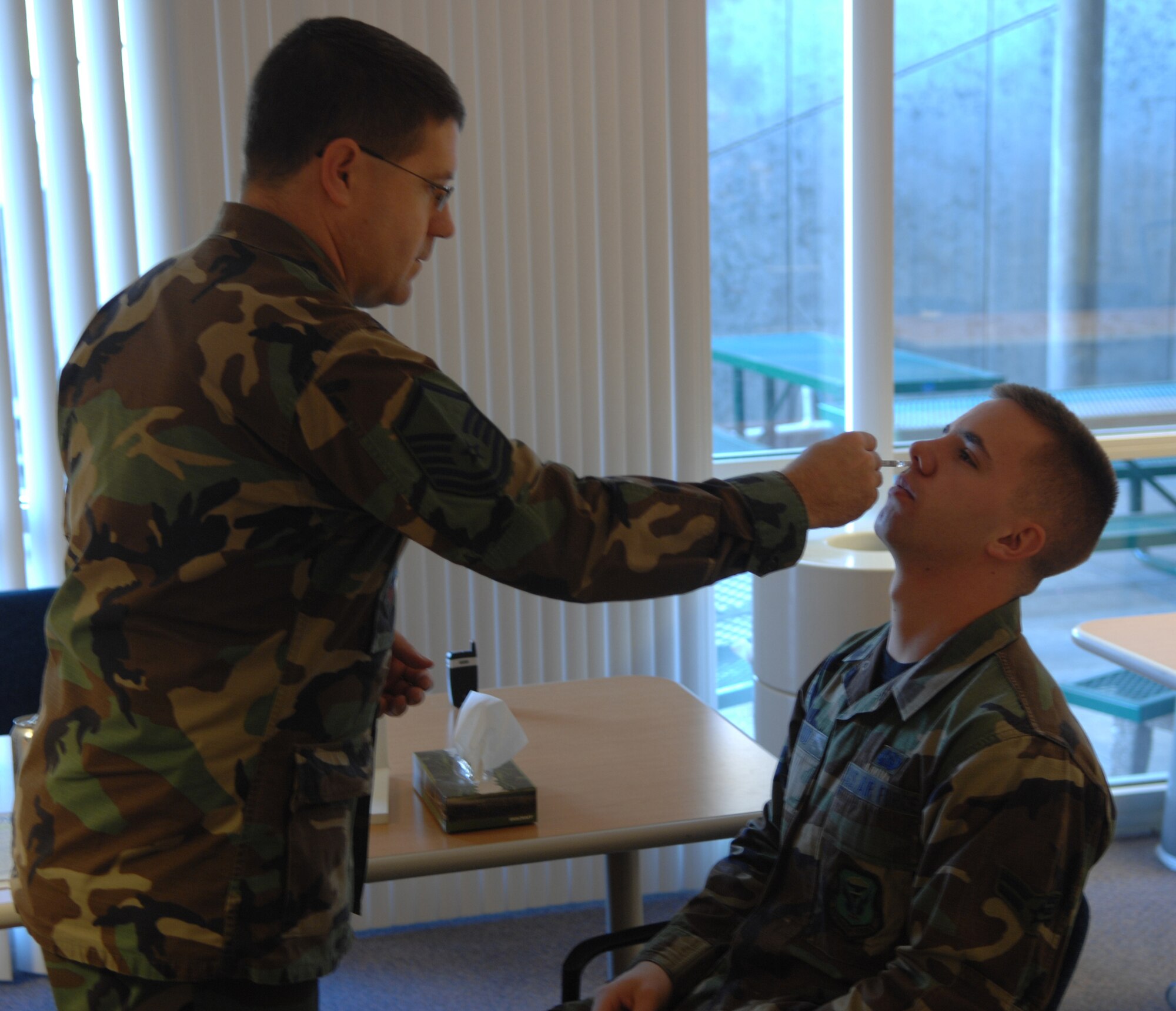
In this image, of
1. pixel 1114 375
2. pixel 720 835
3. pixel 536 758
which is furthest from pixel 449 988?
pixel 1114 375

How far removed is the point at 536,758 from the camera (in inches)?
81.7

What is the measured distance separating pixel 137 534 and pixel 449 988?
2.13 meters

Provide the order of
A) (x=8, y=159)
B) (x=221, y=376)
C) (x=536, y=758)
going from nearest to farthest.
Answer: (x=221, y=376), (x=536, y=758), (x=8, y=159)

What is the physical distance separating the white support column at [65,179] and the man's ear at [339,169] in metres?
1.76

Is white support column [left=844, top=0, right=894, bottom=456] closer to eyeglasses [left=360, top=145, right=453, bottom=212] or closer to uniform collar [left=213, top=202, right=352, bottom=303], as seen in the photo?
eyeglasses [left=360, top=145, right=453, bottom=212]

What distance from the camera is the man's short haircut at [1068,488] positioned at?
63.7 inches

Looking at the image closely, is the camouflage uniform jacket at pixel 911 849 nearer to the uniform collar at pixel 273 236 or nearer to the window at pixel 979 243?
the uniform collar at pixel 273 236

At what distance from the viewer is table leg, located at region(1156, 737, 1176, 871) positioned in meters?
3.46

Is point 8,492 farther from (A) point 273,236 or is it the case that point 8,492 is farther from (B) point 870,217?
(B) point 870,217

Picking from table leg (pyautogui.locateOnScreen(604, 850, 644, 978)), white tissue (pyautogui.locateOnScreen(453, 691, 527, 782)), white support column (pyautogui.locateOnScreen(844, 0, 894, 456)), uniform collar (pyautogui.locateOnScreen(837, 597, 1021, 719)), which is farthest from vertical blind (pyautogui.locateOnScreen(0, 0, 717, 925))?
uniform collar (pyautogui.locateOnScreen(837, 597, 1021, 719))

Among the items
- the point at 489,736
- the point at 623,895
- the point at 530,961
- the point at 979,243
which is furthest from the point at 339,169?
the point at 979,243

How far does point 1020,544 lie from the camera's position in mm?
1627

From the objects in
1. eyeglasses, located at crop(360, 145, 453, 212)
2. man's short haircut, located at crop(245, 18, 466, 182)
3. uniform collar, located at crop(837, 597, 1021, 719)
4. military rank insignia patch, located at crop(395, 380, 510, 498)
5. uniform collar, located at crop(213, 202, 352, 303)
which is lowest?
uniform collar, located at crop(837, 597, 1021, 719)

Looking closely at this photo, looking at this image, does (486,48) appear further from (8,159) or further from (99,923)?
(99,923)
